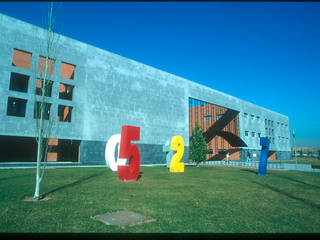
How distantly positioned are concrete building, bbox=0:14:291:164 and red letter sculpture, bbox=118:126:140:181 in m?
8.24

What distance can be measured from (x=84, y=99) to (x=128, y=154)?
16490 millimetres

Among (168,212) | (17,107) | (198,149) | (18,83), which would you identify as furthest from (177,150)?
(18,83)

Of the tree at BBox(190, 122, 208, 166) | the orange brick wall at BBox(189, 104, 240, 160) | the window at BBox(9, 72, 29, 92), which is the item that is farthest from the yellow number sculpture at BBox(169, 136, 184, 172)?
the orange brick wall at BBox(189, 104, 240, 160)

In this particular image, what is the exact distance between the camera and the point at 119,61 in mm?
31422

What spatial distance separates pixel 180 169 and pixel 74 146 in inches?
693

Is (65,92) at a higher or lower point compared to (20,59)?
lower

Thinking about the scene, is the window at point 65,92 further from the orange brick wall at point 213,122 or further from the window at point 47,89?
the orange brick wall at point 213,122

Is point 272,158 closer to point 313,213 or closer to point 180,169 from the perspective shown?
point 180,169

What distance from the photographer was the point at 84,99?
27.4m

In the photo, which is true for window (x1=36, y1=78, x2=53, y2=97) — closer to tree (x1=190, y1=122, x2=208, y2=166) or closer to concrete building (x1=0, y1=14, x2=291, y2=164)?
concrete building (x1=0, y1=14, x2=291, y2=164)

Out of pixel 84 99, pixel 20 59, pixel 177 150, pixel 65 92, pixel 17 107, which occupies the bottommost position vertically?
pixel 177 150

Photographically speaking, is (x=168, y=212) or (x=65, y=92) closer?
(x=168, y=212)

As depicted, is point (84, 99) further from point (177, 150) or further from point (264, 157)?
point (264, 157)

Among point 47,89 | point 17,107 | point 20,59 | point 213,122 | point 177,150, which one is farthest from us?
point 213,122
